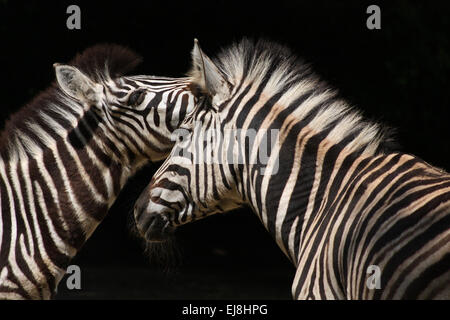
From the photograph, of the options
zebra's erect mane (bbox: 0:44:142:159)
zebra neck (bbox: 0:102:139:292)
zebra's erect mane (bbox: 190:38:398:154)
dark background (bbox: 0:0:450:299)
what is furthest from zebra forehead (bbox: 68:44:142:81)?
dark background (bbox: 0:0:450:299)

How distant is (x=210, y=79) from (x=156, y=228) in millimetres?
984

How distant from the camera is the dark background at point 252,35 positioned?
9.62 meters

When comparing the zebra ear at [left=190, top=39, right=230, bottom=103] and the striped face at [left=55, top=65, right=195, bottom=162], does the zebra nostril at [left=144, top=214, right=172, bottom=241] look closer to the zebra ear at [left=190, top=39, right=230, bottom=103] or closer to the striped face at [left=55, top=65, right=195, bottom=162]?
the zebra ear at [left=190, top=39, right=230, bottom=103]

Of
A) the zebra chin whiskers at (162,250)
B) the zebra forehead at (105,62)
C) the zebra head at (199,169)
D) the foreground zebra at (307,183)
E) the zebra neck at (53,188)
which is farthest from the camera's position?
the zebra forehead at (105,62)

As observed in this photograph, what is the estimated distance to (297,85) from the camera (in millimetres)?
4332

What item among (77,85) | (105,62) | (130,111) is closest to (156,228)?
(130,111)

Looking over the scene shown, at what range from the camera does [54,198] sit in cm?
518

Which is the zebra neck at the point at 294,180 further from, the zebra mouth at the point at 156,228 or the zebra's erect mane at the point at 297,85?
the zebra mouth at the point at 156,228

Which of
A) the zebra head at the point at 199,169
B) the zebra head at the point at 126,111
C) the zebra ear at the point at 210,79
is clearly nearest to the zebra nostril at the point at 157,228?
the zebra head at the point at 199,169

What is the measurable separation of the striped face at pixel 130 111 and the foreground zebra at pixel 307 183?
787 millimetres

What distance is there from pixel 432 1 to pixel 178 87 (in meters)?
5.51

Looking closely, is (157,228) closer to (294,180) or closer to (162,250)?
(162,250)

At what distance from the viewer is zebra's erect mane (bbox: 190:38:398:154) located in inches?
158

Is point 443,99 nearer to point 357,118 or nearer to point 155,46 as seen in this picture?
point 155,46
